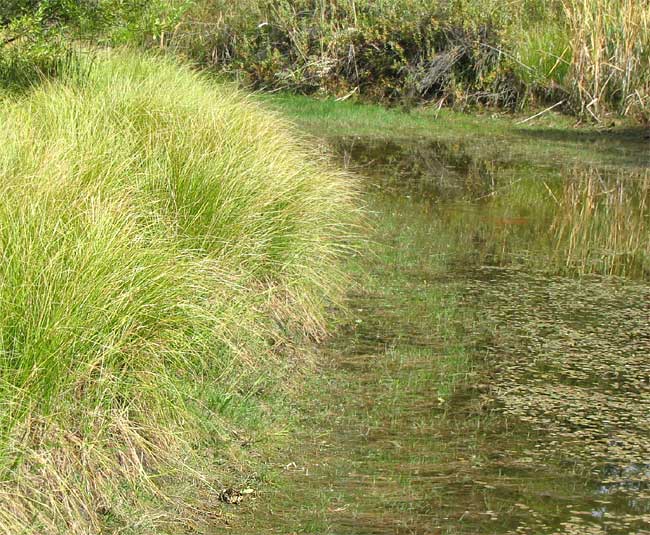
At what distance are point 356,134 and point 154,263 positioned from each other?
8.77m

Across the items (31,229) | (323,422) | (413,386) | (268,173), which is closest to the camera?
(31,229)

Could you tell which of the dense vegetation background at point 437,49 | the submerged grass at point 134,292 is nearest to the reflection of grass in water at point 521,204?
the submerged grass at point 134,292

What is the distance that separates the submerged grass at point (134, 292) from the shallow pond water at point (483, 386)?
0.38 metres

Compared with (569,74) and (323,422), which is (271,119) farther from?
(569,74)

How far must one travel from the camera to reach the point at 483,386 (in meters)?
5.09

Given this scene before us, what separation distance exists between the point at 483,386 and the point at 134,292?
1.84 metres

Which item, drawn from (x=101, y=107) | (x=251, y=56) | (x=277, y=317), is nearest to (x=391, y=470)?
(x=277, y=317)

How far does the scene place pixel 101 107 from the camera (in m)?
6.62

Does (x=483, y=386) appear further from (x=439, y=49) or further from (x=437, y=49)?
(x=437, y=49)

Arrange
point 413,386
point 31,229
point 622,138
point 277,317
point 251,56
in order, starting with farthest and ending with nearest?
1. point 251,56
2. point 622,138
3. point 277,317
4. point 413,386
5. point 31,229

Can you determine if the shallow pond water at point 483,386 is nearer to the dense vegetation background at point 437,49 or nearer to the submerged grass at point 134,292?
the submerged grass at point 134,292

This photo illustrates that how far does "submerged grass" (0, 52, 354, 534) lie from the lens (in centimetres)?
351

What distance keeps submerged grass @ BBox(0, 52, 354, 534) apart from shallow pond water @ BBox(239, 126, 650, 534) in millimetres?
383

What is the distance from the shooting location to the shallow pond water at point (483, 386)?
388 centimetres
